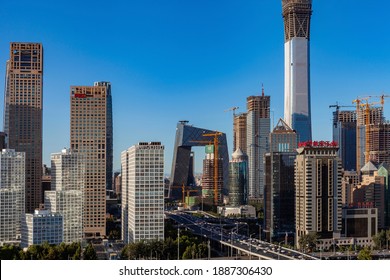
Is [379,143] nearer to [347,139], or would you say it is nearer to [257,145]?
[347,139]

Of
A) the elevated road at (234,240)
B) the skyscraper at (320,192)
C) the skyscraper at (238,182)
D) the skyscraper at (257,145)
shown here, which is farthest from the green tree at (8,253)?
the skyscraper at (238,182)

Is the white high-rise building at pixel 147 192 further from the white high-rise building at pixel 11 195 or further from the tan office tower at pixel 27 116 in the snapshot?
the tan office tower at pixel 27 116

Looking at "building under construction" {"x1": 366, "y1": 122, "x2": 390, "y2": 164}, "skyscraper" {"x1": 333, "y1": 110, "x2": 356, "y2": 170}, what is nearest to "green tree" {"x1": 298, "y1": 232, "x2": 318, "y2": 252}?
"skyscraper" {"x1": 333, "y1": 110, "x2": 356, "y2": 170}

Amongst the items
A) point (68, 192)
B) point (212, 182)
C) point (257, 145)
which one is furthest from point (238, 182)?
point (68, 192)

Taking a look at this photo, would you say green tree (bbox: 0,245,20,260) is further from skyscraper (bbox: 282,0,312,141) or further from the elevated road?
skyscraper (bbox: 282,0,312,141)
